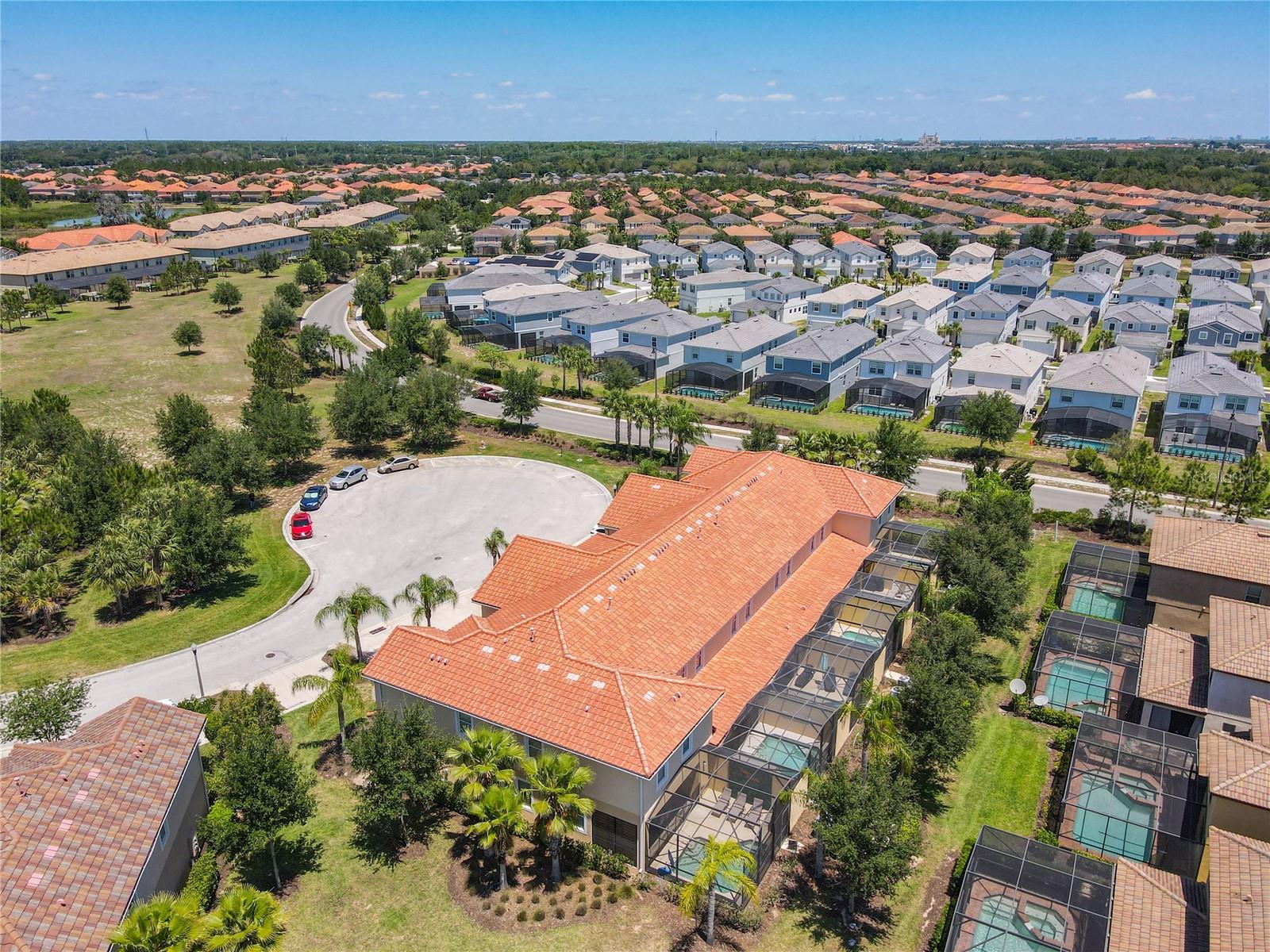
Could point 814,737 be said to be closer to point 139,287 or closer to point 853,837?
point 853,837

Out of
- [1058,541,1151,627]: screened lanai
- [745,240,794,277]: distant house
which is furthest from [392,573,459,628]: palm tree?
[745,240,794,277]: distant house

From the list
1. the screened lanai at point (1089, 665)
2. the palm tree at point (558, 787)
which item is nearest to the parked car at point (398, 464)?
the palm tree at point (558, 787)

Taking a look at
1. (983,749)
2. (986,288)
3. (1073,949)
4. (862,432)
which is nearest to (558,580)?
(983,749)

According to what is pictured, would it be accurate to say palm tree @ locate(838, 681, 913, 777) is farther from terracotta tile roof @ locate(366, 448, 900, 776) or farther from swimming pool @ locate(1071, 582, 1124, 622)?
swimming pool @ locate(1071, 582, 1124, 622)

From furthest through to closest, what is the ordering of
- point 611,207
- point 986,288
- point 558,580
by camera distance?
point 611,207
point 986,288
point 558,580

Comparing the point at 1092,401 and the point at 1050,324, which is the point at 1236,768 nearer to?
the point at 1092,401

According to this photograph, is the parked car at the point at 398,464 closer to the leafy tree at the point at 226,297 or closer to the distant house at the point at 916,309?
the distant house at the point at 916,309
